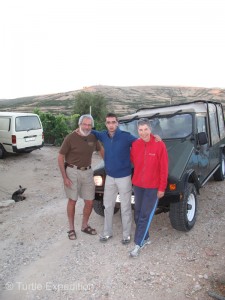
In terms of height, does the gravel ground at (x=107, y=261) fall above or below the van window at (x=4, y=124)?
below

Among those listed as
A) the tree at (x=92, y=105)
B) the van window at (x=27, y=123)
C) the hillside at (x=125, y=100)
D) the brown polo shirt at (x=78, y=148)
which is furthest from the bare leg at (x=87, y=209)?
the hillside at (x=125, y=100)

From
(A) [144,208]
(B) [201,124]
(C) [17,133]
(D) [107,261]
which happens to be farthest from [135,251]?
(C) [17,133]

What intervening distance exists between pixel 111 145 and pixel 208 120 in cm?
315

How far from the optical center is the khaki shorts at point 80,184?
4.79 m

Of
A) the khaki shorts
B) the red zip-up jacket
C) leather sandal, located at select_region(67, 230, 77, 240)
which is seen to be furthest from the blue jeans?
leather sandal, located at select_region(67, 230, 77, 240)

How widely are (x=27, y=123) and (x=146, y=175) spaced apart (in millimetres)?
10179

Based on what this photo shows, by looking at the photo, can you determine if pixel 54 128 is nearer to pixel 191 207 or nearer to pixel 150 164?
pixel 191 207

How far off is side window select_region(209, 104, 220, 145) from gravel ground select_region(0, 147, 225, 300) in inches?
57.1

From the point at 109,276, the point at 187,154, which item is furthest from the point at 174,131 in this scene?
the point at 109,276

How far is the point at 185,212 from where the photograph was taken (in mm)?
4758

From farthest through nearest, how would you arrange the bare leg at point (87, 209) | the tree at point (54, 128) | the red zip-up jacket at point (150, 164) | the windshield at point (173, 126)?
the tree at point (54, 128) < the windshield at point (173, 126) < the bare leg at point (87, 209) < the red zip-up jacket at point (150, 164)

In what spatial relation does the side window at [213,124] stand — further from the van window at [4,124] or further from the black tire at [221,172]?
the van window at [4,124]

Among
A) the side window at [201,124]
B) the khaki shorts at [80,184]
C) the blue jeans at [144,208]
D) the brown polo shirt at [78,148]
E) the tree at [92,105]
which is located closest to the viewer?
the blue jeans at [144,208]

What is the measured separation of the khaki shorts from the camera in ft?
15.7
